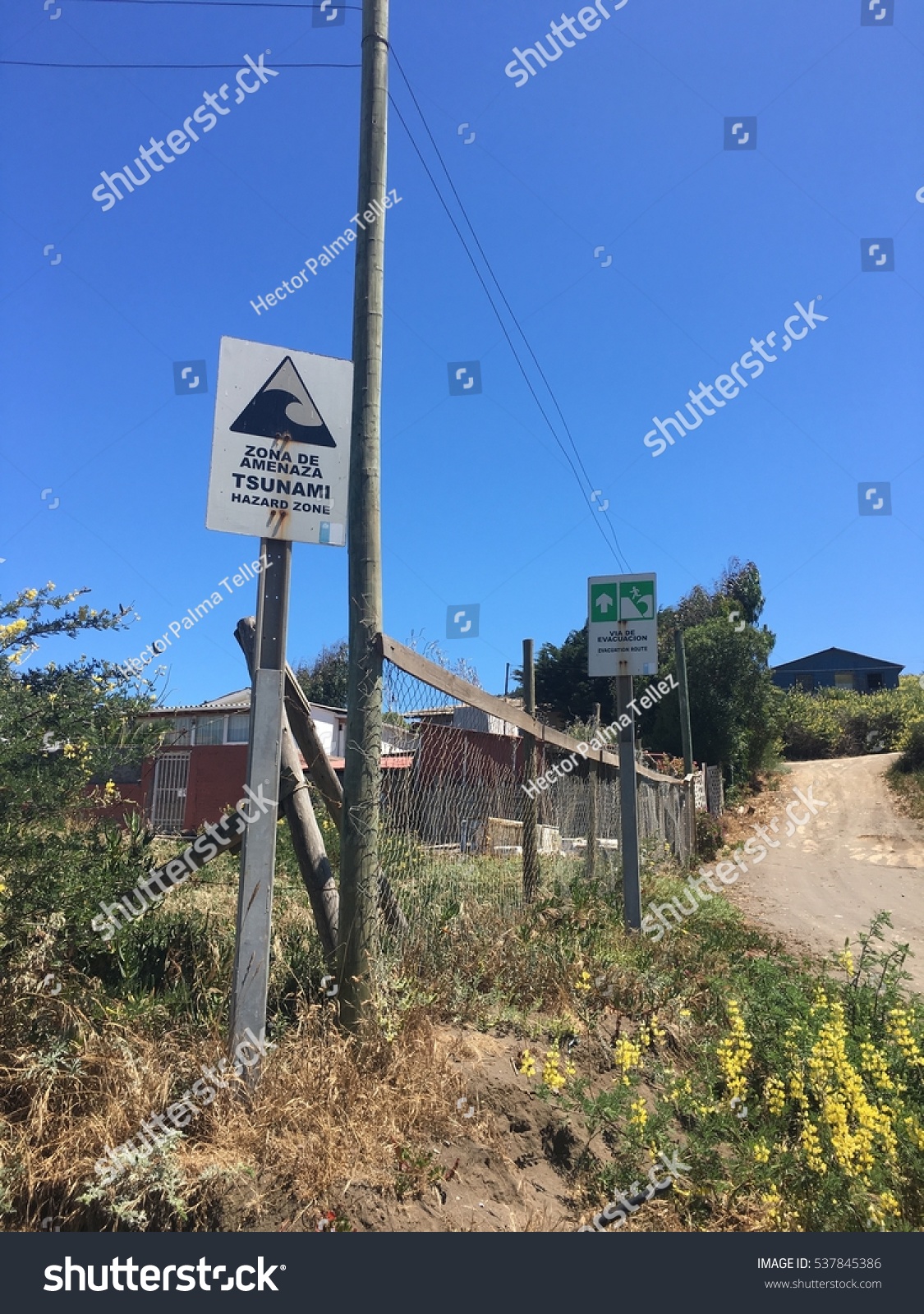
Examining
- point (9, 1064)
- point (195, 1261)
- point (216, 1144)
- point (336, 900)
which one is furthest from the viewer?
point (336, 900)

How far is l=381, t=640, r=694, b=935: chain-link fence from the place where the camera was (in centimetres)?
450

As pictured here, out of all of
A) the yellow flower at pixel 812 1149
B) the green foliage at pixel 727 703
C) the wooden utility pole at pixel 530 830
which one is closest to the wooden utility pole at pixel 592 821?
the wooden utility pole at pixel 530 830

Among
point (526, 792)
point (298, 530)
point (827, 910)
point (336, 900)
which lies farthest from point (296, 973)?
point (827, 910)

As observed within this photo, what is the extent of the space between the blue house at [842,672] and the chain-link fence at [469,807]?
51.7m

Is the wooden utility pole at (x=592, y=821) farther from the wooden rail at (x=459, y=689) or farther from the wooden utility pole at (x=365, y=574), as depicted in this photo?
the wooden utility pole at (x=365, y=574)

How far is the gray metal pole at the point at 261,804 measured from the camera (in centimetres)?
337

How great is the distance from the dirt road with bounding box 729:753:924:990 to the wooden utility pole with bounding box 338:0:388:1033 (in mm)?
5366

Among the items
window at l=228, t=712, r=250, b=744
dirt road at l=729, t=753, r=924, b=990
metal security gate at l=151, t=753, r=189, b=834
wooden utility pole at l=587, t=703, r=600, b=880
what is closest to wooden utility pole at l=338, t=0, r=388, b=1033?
wooden utility pole at l=587, t=703, r=600, b=880

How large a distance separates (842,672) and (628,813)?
2175 inches

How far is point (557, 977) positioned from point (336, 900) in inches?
63.9

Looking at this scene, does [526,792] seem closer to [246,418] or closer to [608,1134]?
[608,1134]

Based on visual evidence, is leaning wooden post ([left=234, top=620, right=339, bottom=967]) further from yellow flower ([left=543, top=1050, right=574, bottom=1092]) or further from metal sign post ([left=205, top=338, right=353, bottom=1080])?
yellow flower ([left=543, top=1050, right=574, bottom=1092])

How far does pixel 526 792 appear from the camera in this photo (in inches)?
231

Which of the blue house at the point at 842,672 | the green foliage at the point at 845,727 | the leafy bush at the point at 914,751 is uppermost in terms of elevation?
the blue house at the point at 842,672
